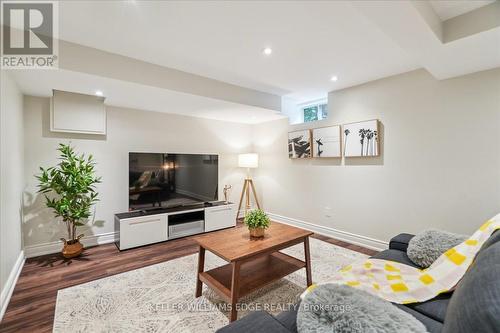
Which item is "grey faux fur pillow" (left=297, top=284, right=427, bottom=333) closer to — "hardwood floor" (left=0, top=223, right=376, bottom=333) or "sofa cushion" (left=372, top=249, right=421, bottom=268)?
"sofa cushion" (left=372, top=249, right=421, bottom=268)

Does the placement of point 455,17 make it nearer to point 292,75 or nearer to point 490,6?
point 490,6

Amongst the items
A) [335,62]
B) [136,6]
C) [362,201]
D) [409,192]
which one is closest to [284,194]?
[362,201]

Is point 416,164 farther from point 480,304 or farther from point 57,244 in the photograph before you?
point 57,244

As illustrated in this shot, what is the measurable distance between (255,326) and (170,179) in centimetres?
320

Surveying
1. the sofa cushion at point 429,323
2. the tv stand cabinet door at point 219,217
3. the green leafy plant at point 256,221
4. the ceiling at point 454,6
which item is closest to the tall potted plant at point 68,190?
the tv stand cabinet door at point 219,217

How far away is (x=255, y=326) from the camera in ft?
3.22

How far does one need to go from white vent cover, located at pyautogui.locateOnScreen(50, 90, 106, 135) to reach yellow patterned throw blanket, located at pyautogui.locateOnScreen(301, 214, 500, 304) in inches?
139

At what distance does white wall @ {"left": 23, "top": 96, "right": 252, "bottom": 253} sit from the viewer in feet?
9.79

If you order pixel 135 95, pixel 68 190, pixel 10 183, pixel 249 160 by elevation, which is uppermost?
pixel 135 95

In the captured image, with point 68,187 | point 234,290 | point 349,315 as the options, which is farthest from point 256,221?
point 68,187

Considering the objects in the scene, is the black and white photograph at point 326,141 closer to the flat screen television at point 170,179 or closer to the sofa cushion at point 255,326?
the flat screen television at point 170,179

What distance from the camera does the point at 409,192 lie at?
115 inches

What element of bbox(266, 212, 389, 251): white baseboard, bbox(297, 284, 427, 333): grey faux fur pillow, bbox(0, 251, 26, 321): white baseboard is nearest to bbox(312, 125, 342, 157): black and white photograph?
bbox(266, 212, 389, 251): white baseboard

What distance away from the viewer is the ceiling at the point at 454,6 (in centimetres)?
172
